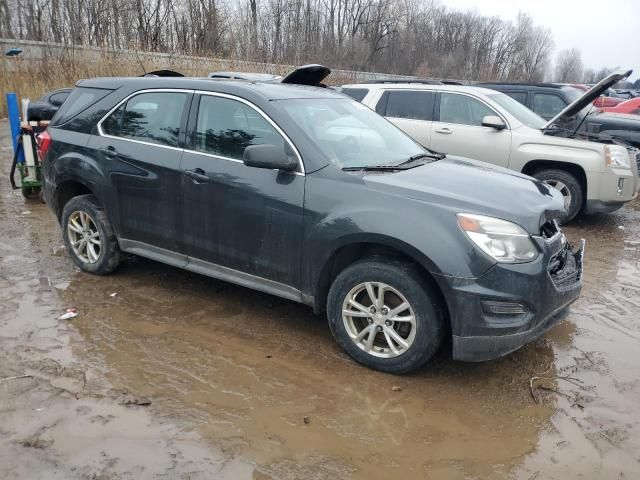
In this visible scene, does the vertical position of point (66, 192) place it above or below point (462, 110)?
below

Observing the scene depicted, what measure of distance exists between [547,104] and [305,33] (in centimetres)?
3481

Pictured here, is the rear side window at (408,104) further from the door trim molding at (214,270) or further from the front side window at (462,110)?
the door trim molding at (214,270)

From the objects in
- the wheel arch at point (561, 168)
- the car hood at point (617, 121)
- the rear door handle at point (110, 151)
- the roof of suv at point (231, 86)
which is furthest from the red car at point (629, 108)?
the rear door handle at point (110, 151)

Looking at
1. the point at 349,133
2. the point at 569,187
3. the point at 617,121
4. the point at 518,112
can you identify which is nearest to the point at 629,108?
the point at 617,121

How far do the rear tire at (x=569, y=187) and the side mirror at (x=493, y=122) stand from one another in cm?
91

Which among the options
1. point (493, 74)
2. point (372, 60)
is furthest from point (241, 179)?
point (493, 74)

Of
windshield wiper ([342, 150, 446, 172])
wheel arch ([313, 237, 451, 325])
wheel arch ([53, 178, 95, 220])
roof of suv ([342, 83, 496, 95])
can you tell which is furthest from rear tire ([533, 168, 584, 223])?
wheel arch ([53, 178, 95, 220])

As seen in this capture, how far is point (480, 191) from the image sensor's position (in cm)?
368

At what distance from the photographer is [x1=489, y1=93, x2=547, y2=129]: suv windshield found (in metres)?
8.14

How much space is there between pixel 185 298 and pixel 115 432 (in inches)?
75.4

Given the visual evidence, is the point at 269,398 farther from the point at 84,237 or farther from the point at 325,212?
the point at 84,237

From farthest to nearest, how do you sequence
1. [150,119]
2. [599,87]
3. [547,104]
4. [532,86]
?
[532,86] → [547,104] → [599,87] → [150,119]

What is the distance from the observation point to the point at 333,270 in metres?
3.88

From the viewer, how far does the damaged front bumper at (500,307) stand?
3279mm
